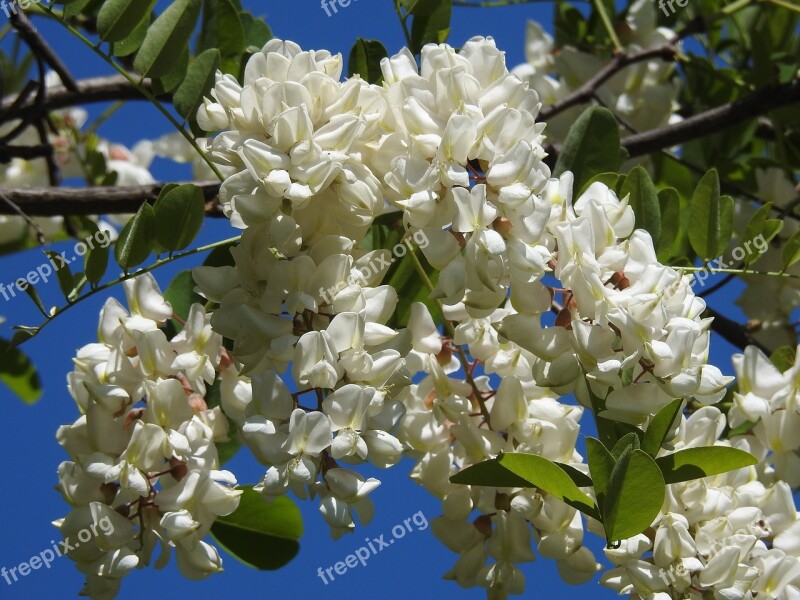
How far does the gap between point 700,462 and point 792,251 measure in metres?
0.38

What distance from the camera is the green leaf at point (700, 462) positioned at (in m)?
0.84

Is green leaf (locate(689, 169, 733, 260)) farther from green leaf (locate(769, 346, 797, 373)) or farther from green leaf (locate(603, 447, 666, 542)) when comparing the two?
green leaf (locate(603, 447, 666, 542))

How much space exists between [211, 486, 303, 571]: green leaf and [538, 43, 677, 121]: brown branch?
691 millimetres

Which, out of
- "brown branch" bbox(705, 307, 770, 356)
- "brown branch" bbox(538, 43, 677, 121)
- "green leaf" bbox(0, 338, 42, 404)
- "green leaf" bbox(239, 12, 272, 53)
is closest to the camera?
"green leaf" bbox(239, 12, 272, 53)

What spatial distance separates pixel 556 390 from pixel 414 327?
0.70 feet

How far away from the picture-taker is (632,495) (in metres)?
0.82

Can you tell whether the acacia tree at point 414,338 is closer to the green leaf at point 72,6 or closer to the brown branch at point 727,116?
the green leaf at point 72,6

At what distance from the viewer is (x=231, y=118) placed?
0.87 m

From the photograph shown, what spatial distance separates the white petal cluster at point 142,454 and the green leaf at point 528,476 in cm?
23

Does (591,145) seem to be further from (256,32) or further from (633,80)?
(633,80)

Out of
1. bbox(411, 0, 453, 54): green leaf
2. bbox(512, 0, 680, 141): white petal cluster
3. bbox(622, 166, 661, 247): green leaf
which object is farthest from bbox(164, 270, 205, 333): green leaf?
bbox(512, 0, 680, 141): white petal cluster

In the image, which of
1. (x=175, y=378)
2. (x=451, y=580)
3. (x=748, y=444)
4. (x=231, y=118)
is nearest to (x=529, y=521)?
(x=451, y=580)

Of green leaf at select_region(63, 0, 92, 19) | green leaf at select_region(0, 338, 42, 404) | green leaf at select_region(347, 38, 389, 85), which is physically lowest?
green leaf at select_region(347, 38, 389, 85)

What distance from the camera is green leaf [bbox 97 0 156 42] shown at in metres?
1.03
